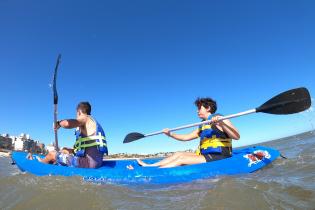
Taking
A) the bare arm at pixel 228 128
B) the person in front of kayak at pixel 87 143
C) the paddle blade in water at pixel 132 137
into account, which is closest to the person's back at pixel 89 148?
the person in front of kayak at pixel 87 143

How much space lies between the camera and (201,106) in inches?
265

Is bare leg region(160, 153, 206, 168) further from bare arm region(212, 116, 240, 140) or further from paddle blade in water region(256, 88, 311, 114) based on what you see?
paddle blade in water region(256, 88, 311, 114)

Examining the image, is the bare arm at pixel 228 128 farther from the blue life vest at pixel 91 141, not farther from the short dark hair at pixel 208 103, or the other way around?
the blue life vest at pixel 91 141

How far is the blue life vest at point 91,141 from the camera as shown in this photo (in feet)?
19.6

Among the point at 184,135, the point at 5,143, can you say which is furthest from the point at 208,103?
the point at 5,143

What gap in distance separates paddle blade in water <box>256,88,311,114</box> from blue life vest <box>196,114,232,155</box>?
3.93ft

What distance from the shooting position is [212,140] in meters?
6.25

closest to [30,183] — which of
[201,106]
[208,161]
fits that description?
[208,161]

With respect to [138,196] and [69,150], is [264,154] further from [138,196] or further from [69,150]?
[69,150]

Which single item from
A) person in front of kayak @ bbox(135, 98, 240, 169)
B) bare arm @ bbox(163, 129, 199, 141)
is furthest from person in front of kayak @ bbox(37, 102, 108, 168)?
bare arm @ bbox(163, 129, 199, 141)

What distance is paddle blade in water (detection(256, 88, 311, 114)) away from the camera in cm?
638

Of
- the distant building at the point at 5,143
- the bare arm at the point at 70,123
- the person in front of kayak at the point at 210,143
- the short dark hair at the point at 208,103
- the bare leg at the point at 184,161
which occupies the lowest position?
the bare leg at the point at 184,161

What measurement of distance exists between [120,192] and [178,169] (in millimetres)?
1761

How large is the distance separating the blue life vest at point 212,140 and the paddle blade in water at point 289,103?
1198 millimetres
